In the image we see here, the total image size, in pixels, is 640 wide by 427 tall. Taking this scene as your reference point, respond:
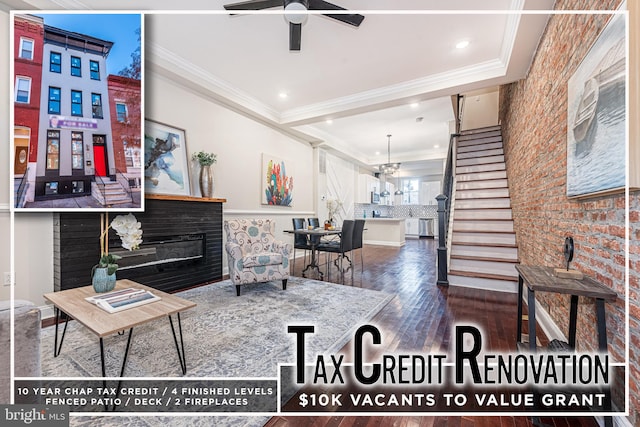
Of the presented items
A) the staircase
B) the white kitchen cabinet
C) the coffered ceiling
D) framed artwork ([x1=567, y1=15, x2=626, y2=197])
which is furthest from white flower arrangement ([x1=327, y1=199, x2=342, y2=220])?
framed artwork ([x1=567, y1=15, x2=626, y2=197])

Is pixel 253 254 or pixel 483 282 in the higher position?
pixel 253 254

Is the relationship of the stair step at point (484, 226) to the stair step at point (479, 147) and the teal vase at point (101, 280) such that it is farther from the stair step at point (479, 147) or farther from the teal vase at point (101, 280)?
the teal vase at point (101, 280)

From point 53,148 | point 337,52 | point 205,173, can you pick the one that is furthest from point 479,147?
point 53,148

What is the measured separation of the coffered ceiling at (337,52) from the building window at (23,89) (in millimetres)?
746

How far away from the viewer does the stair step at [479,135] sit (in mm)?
5857

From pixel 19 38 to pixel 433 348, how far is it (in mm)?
3173

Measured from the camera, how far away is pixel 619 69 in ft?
3.76

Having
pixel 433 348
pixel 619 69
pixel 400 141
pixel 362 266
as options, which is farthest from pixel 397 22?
pixel 400 141

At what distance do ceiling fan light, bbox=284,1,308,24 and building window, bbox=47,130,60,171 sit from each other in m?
1.82

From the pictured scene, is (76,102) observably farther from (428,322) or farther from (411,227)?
(411,227)

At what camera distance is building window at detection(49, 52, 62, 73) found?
1.32m

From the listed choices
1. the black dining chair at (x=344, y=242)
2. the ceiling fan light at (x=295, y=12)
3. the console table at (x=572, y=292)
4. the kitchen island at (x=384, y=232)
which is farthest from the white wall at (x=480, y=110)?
the console table at (x=572, y=292)

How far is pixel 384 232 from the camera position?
7875 millimetres

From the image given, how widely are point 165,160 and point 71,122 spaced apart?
2.12 metres
